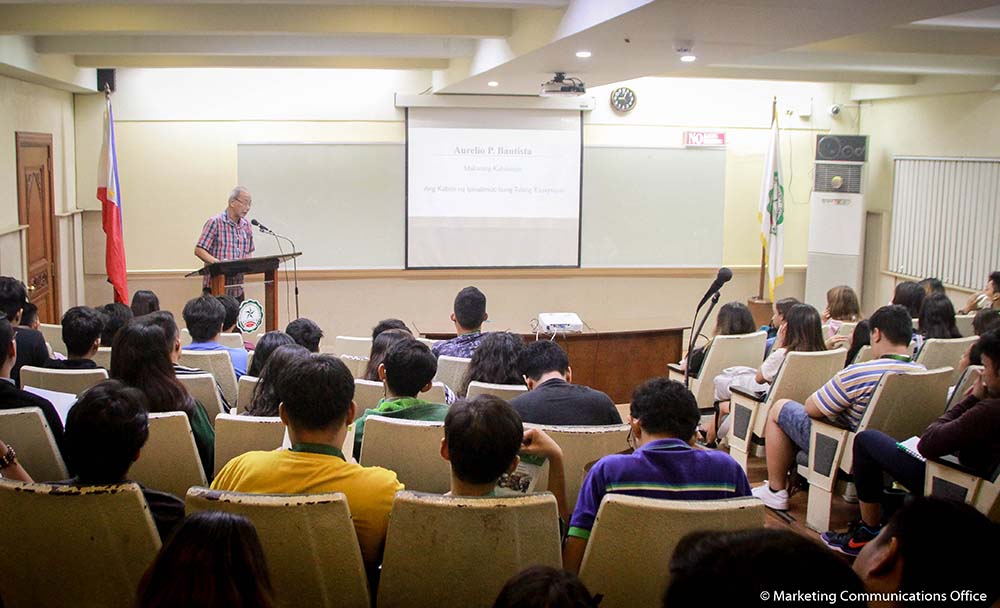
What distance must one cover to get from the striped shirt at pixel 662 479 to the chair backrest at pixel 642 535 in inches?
8.4

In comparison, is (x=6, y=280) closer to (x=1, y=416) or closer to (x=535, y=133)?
(x=1, y=416)

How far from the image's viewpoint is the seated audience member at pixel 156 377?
11.0ft

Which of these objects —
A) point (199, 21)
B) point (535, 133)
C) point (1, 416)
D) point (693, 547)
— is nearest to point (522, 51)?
point (199, 21)

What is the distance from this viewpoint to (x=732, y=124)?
952 cm

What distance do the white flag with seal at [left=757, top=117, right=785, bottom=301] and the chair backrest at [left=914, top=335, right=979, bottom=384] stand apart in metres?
4.30

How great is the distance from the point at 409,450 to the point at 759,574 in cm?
189

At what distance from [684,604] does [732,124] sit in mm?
8864

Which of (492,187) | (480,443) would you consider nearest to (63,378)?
(480,443)

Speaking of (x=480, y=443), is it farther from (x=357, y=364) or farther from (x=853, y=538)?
(x=357, y=364)

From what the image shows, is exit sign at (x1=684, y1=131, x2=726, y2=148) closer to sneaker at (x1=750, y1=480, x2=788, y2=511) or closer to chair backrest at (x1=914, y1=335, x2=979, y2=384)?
chair backrest at (x1=914, y1=335, x2=979, y2=384)

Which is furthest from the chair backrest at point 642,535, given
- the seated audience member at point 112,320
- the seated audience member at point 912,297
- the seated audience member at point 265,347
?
the seated audience member at point 912,297

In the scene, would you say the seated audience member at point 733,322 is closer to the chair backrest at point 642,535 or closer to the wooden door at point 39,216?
the chair backrest at point 642,535

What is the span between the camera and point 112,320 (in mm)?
4977

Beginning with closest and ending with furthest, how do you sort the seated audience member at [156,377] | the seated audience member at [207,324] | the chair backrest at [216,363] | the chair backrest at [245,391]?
the seated audience member at [156,377]
the chair backrest at [245,391]
the chair backrest at [216,363]
the seated audience member at [207,324]
